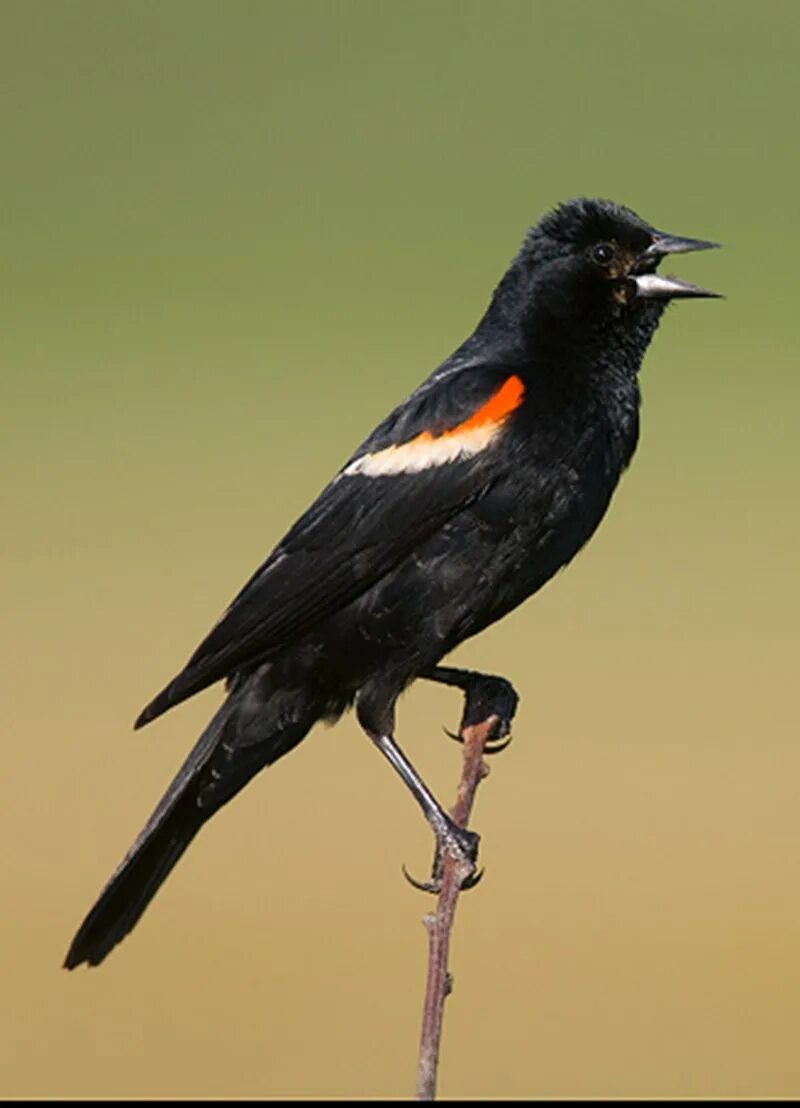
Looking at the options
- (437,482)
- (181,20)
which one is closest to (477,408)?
(437,482)

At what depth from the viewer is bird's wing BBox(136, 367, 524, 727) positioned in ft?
13.4

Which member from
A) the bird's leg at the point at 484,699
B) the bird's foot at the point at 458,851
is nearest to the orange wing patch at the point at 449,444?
the bird's leg at the point at 484,699

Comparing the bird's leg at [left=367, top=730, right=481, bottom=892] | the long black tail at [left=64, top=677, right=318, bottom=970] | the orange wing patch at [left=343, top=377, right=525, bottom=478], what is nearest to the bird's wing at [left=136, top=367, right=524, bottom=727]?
the orange wing patch at [left=343, top=377, right=525, bottom=478]

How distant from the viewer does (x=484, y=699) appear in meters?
4.38

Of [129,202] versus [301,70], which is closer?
[129,202]

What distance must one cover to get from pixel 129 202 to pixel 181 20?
309cm

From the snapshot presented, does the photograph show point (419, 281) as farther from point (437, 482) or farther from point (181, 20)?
point (437, 482)

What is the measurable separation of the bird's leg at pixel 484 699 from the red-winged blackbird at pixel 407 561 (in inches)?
0.7

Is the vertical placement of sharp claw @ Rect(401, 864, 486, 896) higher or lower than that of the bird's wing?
lower

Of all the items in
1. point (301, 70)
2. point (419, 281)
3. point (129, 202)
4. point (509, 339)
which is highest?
point (301, 70)

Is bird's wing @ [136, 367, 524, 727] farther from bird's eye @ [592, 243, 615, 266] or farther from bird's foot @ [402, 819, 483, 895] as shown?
bird's foot @ [402, 819, 483, 895]

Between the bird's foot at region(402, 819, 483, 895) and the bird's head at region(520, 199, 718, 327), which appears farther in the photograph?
the bird's head at region(520, 199, 718, 327)

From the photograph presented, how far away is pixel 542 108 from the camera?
14.9 metres

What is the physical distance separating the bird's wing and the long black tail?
0.43 feet
